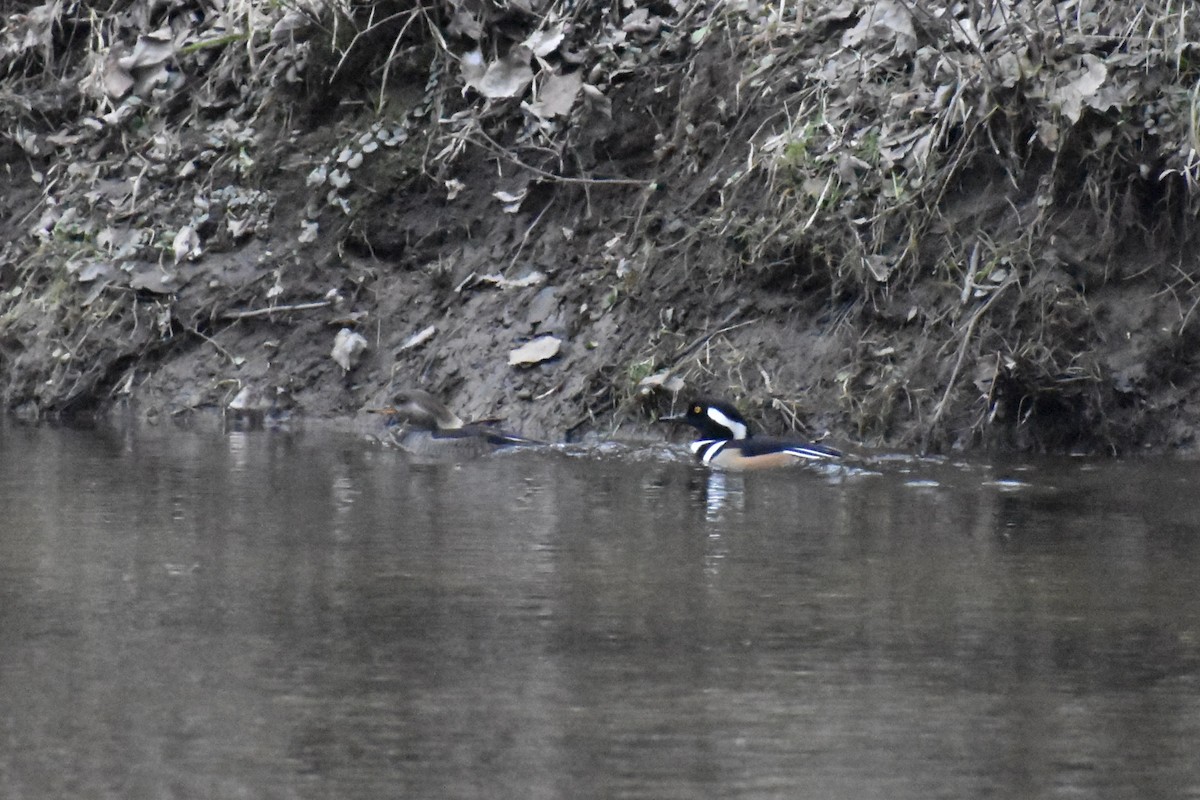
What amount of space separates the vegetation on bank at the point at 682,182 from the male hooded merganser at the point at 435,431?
71 cm

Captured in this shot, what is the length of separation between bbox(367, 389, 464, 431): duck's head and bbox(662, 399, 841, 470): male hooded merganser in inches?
57.1

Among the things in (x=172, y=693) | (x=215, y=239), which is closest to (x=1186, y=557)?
(x=172, y=693)

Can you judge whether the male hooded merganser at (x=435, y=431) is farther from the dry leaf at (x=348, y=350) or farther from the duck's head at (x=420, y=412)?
the dry leaf at (x=348, y=350)

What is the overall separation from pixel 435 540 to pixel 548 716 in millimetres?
2593

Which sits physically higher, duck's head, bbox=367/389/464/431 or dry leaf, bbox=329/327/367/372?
dry leaf, bbox=329/327/367/372

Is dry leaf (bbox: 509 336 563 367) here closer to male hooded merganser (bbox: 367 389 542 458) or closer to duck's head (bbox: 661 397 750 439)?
male hooded merganser (bbox: 367 389 542 458)

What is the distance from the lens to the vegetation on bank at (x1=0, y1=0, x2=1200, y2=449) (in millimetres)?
9602

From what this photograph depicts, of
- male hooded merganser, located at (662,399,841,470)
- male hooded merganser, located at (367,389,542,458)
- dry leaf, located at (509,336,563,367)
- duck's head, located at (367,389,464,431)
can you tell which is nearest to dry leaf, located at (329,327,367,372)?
male hooded merganser, located at (367,389,542,458)

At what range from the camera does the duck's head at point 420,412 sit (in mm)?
10477

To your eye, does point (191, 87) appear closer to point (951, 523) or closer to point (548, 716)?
point (951, 523)

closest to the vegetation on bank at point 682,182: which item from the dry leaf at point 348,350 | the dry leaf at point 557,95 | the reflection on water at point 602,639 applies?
the dry leaf at point 557,95

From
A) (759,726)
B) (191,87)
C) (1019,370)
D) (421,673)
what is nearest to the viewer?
(759,726)

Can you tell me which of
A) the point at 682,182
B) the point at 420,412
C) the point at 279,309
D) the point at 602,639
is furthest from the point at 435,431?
the point at 602,639

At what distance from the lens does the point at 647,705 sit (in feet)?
14.6
